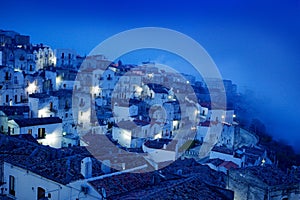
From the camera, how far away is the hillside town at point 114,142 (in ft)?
35.1

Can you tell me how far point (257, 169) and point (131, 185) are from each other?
13.1 ft

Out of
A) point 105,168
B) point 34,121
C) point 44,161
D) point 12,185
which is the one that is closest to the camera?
point 105,168

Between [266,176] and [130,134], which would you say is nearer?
[266,176]

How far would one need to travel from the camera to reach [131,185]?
11.0m

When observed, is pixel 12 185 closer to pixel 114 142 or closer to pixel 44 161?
pixel 44 161

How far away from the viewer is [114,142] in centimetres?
2350

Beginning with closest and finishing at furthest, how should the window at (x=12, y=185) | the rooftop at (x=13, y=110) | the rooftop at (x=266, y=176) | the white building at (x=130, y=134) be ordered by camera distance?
the rooftop at (x=266, y=176) < the window at (x=12, y=185) < the rooftop at (x=13, y=110) < the white building at (x=130, y=134)

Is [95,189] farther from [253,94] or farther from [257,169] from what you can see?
[253,94]

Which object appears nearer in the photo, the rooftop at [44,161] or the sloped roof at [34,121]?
the rooftop at [44,161]

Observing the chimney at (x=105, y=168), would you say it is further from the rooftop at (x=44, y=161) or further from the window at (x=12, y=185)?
the window at (x=12, y=185)

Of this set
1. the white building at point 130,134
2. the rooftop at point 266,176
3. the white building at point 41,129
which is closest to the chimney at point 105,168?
the rooftop at point 266,176

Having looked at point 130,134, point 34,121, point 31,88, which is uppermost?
point 31,88

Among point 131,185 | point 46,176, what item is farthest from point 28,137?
point 131,185

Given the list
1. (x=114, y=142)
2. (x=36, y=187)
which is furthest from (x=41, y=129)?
(x=36, y=187)
